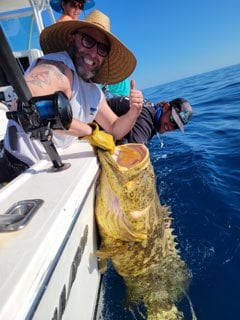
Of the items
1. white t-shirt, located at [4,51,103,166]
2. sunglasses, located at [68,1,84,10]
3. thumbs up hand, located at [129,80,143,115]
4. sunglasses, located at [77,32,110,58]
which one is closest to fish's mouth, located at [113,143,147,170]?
white t-shirt, located at [4,51,103,166]

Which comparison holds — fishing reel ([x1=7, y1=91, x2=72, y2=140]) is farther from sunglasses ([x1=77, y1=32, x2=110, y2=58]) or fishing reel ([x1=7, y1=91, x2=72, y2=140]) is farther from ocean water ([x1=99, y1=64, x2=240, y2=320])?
ocean water ([x1=99, y1=64, x2=240, y2=320])

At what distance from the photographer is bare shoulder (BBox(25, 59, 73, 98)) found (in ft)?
5.52

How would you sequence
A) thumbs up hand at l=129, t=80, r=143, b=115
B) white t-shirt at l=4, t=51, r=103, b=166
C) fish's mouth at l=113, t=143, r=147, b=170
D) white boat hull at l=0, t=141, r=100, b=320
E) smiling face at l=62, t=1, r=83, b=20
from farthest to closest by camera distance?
1. smiling face at l=62, t=1, r=83, b=20
2. thumbs up hand at l=129, t=80, r=143, b=115
3. white t-shirt at l=4, t=51, r=103, b=166
4. fish's mouth at l=113, t=143, r=147, b=170
5. white boat hull at l=0, t=141, r=100, b=320

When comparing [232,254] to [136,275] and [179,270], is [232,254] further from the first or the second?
[136,275]

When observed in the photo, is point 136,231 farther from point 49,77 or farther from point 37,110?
point 49,77

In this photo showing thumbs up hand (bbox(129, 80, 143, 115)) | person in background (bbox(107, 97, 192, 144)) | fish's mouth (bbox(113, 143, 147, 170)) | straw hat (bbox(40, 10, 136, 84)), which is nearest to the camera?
fish's mouth (bbox(113, 143, 147, 170))

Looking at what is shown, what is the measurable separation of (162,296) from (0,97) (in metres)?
5.26

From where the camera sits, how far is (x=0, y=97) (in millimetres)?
6133

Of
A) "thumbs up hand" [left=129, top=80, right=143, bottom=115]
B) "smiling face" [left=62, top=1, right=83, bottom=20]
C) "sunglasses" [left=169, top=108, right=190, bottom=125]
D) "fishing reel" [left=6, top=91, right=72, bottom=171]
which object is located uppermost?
"smiling face" [left=62, top=1, right=83, bottom=20]

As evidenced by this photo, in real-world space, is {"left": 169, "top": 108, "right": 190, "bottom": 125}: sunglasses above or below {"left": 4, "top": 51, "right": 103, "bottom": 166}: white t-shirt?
below

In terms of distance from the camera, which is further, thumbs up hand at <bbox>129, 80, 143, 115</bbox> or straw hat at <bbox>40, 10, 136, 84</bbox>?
thumbs up hand at <bbox>129, 80, 143, 115</bbox>

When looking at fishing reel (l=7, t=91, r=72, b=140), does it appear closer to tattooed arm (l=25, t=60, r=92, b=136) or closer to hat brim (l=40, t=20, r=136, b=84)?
tattooed arm (l=25, t=60, r=92, b=136)

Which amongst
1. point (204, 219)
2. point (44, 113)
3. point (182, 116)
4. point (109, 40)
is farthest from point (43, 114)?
point (182, 116)

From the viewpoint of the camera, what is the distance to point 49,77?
1.75 meters
